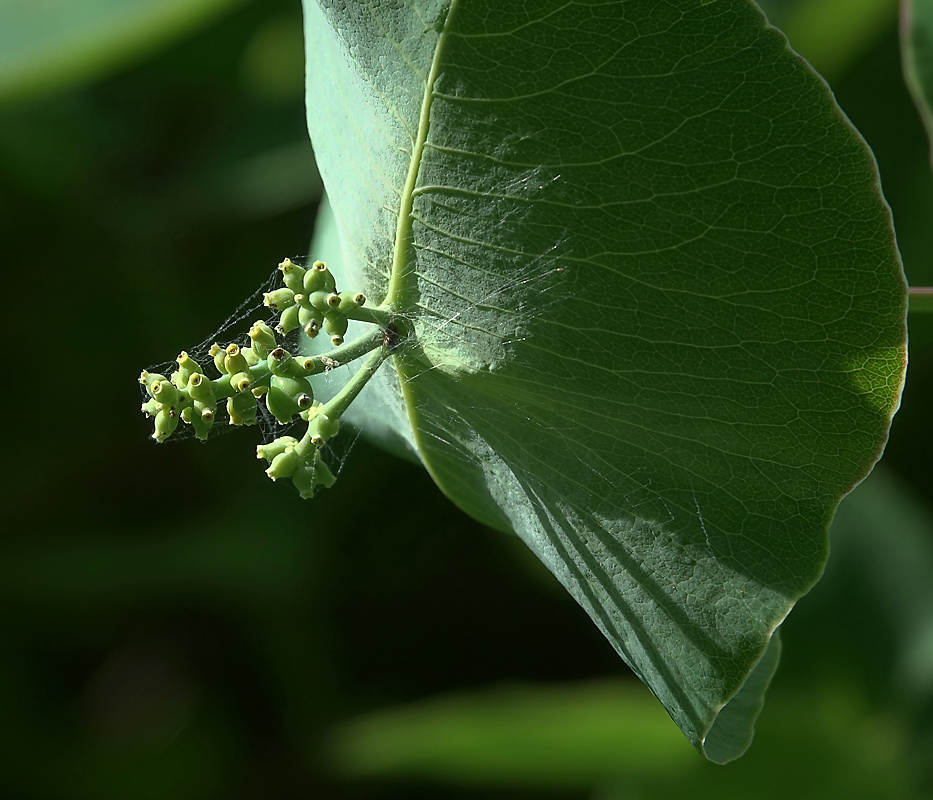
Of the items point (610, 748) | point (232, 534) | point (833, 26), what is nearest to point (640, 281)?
point (610, 748)

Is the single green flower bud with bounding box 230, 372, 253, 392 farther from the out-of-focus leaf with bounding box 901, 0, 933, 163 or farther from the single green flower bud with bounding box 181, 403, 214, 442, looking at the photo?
the out-of-focus leaf with bounding box 901, 0, 933, 163

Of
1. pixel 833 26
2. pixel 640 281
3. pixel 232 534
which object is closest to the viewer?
pixel 640 281

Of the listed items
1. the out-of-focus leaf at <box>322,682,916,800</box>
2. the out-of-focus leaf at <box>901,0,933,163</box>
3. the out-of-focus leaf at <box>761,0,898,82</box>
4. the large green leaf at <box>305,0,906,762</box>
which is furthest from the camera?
the out-of-focus leaf at <box>761,0,898,82</box>

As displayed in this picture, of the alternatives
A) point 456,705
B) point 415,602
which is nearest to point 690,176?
point 456,705

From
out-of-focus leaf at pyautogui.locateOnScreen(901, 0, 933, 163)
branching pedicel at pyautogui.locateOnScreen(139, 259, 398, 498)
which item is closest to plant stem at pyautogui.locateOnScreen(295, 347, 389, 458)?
branching pedicel at pyautogui.locateOnScreen(139, 259, 398, 498)

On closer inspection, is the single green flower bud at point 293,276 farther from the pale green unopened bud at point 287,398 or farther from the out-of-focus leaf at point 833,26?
the out-of-focus leaf at point 833,26

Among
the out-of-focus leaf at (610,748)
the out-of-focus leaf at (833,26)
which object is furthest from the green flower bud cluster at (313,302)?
the out-of-focus leaf at (833,26)

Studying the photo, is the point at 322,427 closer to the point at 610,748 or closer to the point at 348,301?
the point at 348,301
